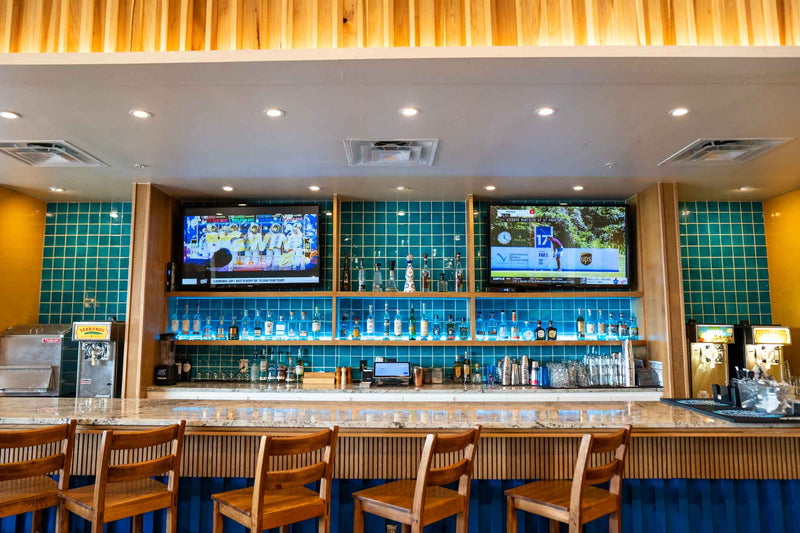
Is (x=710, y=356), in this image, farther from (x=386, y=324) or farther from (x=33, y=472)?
(x=33, y=472)

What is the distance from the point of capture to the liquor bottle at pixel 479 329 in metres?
5.50

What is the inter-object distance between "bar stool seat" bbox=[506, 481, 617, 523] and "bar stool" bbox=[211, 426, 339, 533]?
0.81 meters

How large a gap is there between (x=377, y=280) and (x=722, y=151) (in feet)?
9.97

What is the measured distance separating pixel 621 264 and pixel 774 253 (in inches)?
59.5

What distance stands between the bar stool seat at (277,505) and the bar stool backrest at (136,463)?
0.25 m

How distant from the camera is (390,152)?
414 centimetres

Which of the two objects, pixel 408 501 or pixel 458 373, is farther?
pixel 458 373

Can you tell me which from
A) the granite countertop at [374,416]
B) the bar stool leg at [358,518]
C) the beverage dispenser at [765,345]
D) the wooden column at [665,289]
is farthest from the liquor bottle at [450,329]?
the bar stool leg at [358,518]

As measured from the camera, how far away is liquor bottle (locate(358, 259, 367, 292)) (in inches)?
215

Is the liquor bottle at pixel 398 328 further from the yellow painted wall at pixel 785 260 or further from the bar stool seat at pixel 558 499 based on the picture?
the yellow painted wall at pixel 785 260

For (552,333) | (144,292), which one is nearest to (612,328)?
(552,333)

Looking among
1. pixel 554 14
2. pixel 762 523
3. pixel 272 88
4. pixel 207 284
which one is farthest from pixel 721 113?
pixel 207 284

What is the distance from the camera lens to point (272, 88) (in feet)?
9.88

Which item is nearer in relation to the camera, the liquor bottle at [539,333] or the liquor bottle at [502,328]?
the liquor bottle at [539,333]
